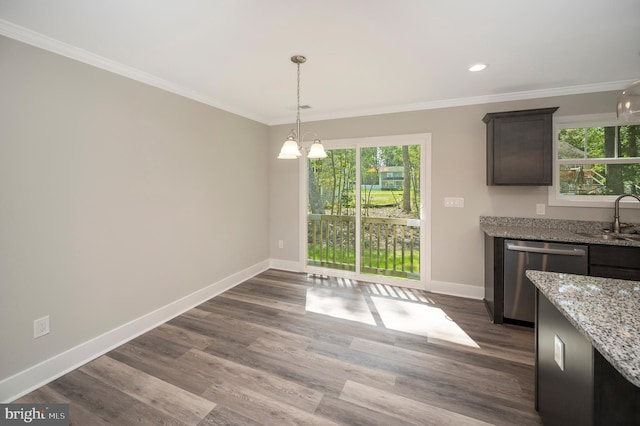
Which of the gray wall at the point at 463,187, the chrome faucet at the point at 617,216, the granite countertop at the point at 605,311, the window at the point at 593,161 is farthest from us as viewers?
the gray wall at the point at 463,187

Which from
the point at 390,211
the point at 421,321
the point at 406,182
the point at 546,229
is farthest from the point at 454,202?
the point at 421,321

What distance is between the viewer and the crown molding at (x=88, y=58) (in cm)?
192

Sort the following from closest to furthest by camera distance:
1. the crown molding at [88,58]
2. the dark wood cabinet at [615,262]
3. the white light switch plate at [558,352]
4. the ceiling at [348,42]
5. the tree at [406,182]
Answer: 1. the white light switch plate at [558,352]
2. the ceiling at [348,42]
3. the crown molding at [88,58]
4. the dark wood cabinet at [615,262]
5. the tree at [406,182]

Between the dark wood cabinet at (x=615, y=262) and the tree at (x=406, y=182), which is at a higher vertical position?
the tree at (x=406, y=182)

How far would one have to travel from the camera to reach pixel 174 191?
3090mm

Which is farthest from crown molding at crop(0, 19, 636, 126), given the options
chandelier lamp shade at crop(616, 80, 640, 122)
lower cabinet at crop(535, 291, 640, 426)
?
lower cabinet at crop(535, 291, 640, 426)

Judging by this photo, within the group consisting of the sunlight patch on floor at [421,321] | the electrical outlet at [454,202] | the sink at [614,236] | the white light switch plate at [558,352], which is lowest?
the sunlight patch on floor at [421,321]

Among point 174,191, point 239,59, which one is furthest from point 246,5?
point 174,191

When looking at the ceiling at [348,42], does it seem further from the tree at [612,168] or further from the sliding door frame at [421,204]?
the sliding door frame at [421,204]

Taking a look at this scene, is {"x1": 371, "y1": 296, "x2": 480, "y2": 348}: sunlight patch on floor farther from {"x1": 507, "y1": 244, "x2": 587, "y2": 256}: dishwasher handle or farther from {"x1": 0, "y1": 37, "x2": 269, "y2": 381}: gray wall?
{"x1": 0, "y1": 37, "x2": 269, "y2": 381}: gray wall

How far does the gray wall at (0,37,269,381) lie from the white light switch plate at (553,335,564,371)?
10.7ft

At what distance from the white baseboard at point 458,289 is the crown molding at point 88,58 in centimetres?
384

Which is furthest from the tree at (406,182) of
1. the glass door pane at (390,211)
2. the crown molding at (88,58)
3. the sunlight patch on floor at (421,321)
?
the crown molding at (88,58)

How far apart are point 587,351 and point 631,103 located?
127 centimetres
